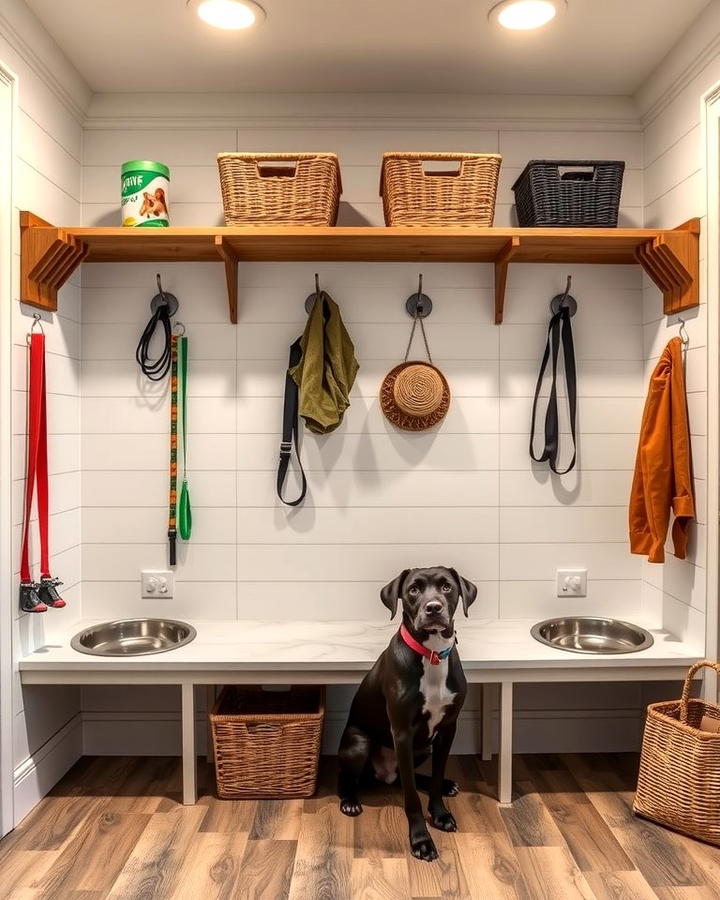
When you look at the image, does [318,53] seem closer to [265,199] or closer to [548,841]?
[265,199]

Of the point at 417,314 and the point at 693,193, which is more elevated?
the point at 693,193

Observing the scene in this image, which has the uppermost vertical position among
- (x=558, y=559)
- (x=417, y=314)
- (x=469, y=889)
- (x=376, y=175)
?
(x=376, y=175)

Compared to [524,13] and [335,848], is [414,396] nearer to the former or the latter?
[524,13]

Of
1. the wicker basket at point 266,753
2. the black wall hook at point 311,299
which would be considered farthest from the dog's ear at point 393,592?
the black wall hook at point 311,299

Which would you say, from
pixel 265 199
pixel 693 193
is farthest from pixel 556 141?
pixel 265 199

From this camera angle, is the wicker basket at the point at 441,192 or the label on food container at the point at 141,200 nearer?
A: the wicker basket at the point at 441,192

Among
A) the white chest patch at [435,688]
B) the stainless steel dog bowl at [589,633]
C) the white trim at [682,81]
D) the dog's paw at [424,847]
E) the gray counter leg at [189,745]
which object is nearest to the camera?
the dog's paw at [424,847]

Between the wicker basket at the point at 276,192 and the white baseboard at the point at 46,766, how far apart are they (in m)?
2.01

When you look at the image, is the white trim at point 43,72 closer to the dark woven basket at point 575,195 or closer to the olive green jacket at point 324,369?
the olive green jacket at point 324,369

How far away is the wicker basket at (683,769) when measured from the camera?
93.7 inches

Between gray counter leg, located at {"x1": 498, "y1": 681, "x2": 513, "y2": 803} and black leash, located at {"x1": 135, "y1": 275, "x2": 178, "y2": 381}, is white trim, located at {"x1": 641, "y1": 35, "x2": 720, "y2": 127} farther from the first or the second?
gray counter leg, located at {"x1": 498, "y1": 681, "x2": 513, "y2": 803}

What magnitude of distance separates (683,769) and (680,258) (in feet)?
5.57

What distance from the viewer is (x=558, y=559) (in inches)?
125

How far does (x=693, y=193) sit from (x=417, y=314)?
3.55ft
